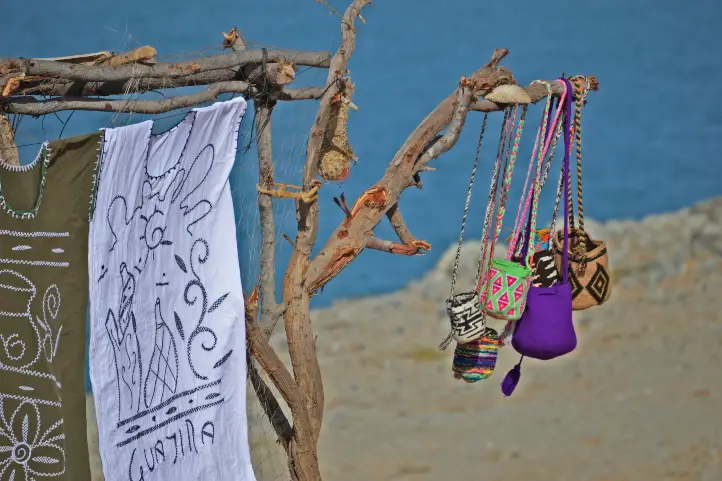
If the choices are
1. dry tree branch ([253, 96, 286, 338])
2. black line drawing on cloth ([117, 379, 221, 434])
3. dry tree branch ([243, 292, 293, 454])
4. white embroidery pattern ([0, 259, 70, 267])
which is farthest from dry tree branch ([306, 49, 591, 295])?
white embroidery pattern ([0, 259, 70, 267])

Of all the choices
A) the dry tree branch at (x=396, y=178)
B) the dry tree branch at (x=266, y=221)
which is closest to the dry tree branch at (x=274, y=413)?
the dry tree branch at (x=266, y=221)

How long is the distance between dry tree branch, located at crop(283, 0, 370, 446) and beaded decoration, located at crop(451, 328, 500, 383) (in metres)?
0.50

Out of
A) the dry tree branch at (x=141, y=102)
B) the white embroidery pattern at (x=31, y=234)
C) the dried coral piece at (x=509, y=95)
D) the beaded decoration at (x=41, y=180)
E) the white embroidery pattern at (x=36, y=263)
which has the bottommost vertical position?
the white embroidery pattern at (x=36, y=263)

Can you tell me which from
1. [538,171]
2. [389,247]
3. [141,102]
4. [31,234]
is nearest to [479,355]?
[389,247]

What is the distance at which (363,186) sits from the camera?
4965 mm

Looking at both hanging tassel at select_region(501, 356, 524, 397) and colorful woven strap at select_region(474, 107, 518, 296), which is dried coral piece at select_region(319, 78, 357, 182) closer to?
colorful woven strap at select_region(474, 107, 518, 296)

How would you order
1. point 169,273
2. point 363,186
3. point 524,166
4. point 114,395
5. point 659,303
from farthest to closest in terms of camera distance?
point 659,303, point 524,166, point 363,186, point 114,395, point 169,273

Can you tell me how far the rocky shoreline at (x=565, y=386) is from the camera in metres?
5.02

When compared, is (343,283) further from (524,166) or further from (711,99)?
(711,99)

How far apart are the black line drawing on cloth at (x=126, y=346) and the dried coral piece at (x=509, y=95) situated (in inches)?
44.3

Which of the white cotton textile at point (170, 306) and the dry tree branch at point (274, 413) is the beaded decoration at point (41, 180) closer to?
the white cotton textile at point (170, 306)

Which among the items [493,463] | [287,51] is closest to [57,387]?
[287,51]

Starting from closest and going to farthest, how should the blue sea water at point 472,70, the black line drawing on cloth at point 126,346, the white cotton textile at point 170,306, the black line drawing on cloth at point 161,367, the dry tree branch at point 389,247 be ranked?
the white cotton textile at point 170,306 → the black line drawing on cloth at point 161,367 → the black line drawing on cloth at point 126,346 → the dry tree branch at point 389,247 → the blue sea water at point 472,70

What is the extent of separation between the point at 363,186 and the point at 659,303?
6.52ft
